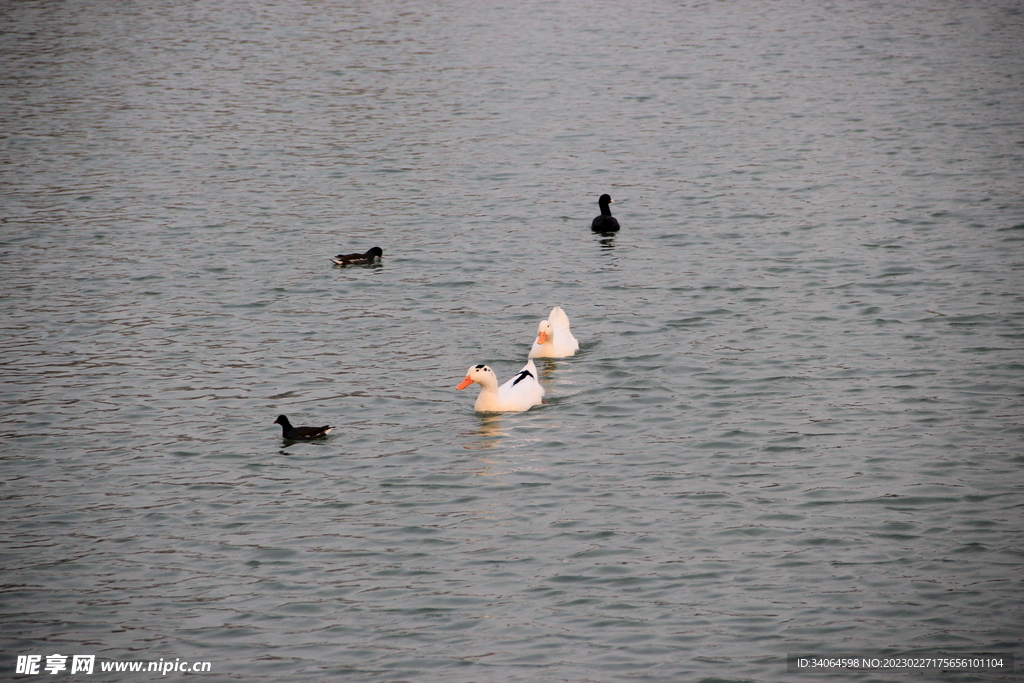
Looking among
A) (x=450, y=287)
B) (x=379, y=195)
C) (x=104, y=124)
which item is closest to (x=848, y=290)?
(x=450, y=287)

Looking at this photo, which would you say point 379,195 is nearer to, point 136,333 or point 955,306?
point 136,333

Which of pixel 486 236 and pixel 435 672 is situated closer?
pixel 435 672

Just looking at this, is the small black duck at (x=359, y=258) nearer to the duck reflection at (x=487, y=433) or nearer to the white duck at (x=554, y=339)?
the white duck at (x=554, y=339)

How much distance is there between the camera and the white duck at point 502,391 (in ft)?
47.2

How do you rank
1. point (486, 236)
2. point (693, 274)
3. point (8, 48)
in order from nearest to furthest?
point (693, 274) < point (486, 236) < point (8, 48)

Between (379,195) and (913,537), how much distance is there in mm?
16925

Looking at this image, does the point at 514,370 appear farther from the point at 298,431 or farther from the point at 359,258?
the point at 359,258

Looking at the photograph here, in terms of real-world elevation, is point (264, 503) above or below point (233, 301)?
below

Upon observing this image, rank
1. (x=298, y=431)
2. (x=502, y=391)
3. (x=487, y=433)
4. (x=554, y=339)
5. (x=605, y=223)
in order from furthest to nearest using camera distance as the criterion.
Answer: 1. (x=605, y=223)
2. (x=554, y=339)
3. (x=502, y=391)
4. (x=487, y=433)
5. (x=298, y=431)

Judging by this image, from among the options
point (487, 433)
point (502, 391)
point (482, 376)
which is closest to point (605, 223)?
point (502, 391)

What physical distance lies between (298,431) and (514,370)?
365 cm

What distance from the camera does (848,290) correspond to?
61.5 ft

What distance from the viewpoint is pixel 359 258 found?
20.8m

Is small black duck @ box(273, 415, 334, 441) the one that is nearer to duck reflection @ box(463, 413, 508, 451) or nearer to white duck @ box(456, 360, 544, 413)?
duck reflection @ box(463, 413, 508, 451)
